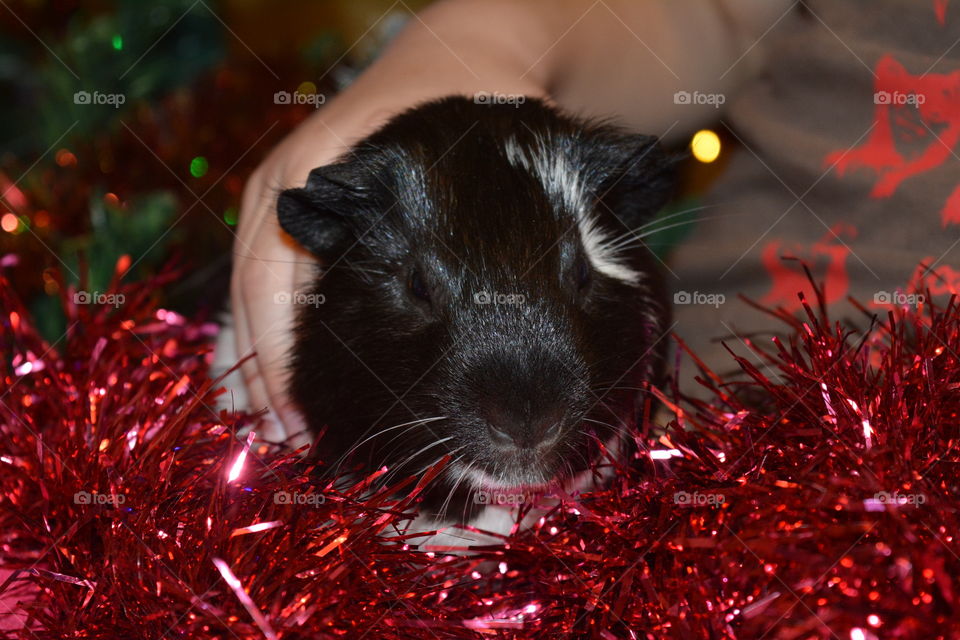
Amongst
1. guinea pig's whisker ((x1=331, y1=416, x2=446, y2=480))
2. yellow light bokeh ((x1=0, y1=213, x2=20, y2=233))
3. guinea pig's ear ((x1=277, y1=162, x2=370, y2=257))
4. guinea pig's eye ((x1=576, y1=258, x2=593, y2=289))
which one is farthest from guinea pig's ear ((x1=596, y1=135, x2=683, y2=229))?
yellow light bokeh ((x1=0, y1=213, x2=20, y2=233))

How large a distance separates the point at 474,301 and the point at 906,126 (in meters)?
0.76

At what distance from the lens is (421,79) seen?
148 cm

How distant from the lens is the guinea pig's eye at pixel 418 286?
4.03ft

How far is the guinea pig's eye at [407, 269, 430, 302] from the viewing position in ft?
4.03

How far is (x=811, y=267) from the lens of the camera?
144 centimetres

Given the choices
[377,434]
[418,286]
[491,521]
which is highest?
[418,286]

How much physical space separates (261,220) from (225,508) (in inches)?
23.2

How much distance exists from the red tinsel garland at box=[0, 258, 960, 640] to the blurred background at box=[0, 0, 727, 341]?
57cm

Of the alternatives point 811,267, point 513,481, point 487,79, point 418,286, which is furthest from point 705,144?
point 513,481

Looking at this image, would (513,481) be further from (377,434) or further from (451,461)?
(377,434)

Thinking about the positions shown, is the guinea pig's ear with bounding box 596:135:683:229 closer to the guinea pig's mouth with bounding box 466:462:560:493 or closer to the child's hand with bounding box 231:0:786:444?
the child's hand with bounding box 231:0:786:444

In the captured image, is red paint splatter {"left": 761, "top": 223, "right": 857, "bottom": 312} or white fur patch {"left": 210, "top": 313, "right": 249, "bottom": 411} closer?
red paint splatter {"left": 761, "top": 223, "right": 857, "bottom": 312}

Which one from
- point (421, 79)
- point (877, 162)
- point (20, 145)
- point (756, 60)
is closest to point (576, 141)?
point (421, 79)

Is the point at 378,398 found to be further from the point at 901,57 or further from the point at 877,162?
the point at 901,57
